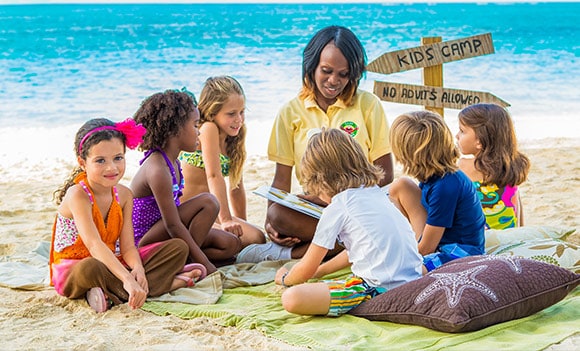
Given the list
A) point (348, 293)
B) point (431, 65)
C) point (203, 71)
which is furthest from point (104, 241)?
point (203, 71)

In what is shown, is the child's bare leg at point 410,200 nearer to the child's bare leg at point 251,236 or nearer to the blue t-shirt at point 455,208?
the blue t-shirt at point 455,208

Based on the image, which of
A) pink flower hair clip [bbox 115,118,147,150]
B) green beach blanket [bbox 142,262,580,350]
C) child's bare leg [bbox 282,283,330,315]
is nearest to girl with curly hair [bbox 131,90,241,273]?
pink flower hair clip [bbox 115,118,147,150]

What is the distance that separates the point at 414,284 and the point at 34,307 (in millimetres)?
1965

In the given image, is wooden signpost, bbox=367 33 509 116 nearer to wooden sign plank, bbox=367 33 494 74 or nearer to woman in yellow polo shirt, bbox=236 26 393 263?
wooden sign plank, bbox=367 33 494 74

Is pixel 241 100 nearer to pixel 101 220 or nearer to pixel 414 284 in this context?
pixel 101 220

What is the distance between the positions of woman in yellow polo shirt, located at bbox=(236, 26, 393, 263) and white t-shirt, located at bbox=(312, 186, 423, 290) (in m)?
0.96

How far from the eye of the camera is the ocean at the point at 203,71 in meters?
10.8

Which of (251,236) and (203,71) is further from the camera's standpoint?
→ (203,71)

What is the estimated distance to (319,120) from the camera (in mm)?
4785

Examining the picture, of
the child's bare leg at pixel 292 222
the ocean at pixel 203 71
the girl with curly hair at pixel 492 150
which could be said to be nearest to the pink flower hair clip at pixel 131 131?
the child's bare leg at pixel 292 222

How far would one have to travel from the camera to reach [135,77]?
17.0 metres

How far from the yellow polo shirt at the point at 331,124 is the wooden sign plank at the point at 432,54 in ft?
2.42

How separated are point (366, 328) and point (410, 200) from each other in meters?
1.01

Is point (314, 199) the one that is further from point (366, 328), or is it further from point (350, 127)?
point (366, 328)
